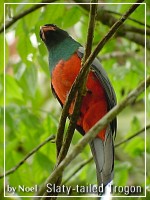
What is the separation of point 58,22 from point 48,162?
2.06 ft

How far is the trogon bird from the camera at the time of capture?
197cm

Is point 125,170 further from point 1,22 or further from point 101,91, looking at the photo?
point 1,22

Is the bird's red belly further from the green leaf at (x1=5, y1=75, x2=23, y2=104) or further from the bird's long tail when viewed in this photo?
the green leaf at (x1=5, y1=75, x2=23, y2=104)

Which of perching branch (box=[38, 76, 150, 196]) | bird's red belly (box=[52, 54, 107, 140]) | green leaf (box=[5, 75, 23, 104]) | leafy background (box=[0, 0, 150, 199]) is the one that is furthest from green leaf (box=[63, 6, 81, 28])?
perching branch (box=[38, 76, 150, 196])

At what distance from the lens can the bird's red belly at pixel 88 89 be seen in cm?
205

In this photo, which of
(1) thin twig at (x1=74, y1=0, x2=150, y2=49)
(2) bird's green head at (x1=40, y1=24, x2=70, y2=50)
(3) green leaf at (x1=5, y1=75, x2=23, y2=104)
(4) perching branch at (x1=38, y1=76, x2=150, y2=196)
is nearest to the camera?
(4) perching branch at (x1=38, y1=76, x2=150, y2=196)

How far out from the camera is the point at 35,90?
2629 millimetres

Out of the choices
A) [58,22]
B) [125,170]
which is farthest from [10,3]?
[125,170]

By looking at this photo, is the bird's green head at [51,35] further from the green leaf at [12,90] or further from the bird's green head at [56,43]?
the green leaf at [12,90]

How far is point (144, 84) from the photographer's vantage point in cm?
129

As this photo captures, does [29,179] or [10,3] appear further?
[29,179]

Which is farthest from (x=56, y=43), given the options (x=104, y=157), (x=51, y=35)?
(x=104, y=157)

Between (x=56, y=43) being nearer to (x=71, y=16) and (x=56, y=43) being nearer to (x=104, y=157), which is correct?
(x=71, y=16)

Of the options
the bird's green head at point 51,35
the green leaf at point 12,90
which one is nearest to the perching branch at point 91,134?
the bird's green head at point 51,35
